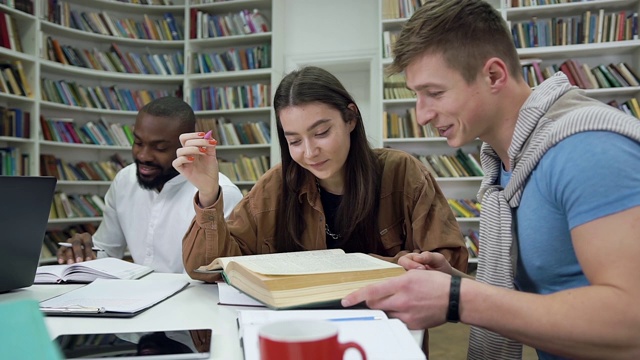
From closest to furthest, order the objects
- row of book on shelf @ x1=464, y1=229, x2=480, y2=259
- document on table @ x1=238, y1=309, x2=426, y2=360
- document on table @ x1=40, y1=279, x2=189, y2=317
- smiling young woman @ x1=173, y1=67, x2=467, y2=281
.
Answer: document on table @ x1=238, y1=309, x2=426, y2=360 < document on table @ x1=40, y1=279, x2=189, y2=317 < smiling young woman @ x1=173, y1=67, x2=467, y2=281 < row of book on shelf @ x1=464, y1=229, x2=480, y2=259

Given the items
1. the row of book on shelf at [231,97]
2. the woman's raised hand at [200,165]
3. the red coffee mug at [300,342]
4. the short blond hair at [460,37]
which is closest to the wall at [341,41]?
the row of book on shelf at [231,97]

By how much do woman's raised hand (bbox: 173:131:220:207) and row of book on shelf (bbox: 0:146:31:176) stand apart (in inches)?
138

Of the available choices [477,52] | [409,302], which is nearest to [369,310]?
[409,302]

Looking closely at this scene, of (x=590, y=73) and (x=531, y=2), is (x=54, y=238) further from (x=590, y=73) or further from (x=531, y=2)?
(x=590, y=73)

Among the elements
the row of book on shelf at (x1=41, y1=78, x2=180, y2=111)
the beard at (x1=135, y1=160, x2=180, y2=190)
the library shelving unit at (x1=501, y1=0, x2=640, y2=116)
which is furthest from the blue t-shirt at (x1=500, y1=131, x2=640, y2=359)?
the row of book on shelf at (x1=41, y1=78, x2=180, y2=111)

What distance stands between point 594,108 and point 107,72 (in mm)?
4662

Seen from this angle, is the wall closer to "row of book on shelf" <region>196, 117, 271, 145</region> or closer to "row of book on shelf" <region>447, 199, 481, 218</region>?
"row of book on shelf" <region>196, 117, 271, 145</region>

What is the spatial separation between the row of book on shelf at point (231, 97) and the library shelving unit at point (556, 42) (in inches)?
49.2

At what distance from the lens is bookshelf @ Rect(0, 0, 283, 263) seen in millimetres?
4160

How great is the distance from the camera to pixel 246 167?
481 cm

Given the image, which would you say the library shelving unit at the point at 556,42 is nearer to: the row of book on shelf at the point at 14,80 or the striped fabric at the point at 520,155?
the striped fabric at the point at 520,155

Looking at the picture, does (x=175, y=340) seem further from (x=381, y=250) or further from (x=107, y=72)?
(x=107, y=72)

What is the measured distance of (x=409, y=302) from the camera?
768mm

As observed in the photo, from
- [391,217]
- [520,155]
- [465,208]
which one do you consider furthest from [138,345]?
[465,208]
